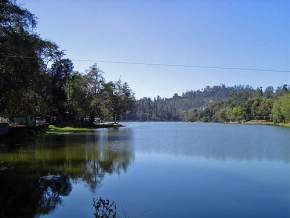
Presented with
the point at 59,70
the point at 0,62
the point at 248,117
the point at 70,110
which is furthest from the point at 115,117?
the point at 0,62

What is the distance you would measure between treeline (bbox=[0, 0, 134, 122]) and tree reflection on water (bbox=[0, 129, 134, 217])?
31.4 feet

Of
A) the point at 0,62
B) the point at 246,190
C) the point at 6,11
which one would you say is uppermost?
the point at 6,11

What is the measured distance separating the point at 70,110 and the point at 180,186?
249 ft

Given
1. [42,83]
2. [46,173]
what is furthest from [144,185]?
[42,83]

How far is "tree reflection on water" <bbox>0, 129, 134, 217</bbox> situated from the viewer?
17.0m

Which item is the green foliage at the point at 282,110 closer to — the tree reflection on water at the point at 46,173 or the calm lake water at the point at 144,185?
the calm lake water at the point at 144,185

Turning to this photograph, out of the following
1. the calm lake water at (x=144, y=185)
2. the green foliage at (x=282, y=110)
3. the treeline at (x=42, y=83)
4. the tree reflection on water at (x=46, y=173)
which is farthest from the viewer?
the green foliage at (x=282, y=110)

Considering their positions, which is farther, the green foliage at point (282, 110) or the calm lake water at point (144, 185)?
the green foliage at point (282, 110)

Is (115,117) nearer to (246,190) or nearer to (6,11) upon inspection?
(6,11)

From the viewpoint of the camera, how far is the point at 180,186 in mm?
21469

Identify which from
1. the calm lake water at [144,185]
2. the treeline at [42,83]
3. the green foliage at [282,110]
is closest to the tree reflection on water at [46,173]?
the calm lake water at [144,185]

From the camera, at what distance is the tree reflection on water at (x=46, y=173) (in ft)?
55.6

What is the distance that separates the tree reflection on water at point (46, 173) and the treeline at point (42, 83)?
958cm

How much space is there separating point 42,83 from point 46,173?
3838 cm
